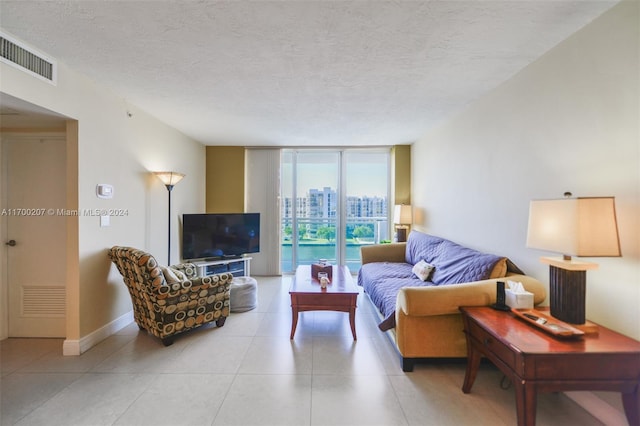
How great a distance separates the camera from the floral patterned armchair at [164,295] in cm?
241

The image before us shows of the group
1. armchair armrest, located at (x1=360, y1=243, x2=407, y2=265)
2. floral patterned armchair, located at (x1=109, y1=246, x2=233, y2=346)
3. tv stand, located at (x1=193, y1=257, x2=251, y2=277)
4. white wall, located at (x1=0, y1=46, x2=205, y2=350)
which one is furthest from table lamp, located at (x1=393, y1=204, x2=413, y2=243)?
white wall, located at (x1=0, y1=46, x2=205, y2=350)

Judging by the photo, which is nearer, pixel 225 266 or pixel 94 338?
pixel 94 338

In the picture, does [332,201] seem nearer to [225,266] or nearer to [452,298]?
[225,266]

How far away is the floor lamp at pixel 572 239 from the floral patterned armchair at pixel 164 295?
9.39 ft

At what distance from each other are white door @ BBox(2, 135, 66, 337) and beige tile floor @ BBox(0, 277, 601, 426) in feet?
0.86

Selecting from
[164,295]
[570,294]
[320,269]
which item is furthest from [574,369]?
[164,295]

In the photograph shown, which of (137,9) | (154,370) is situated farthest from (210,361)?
(137,9)

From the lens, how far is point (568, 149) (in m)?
1.82

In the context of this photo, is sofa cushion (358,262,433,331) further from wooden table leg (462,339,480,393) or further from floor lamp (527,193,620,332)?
floor lamp (527,193,620,332)

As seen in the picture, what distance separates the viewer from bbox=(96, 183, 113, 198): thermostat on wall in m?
2.53

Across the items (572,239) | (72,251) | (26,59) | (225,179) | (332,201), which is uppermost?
(26,59)

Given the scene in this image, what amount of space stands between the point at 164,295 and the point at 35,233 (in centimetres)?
153

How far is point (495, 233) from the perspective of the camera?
2.56 metres

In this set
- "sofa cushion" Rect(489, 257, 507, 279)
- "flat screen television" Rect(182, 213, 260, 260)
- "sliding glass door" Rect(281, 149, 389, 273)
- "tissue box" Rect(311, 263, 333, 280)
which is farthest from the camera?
"sliding glass door" Rect(281, 149, 389, 273)
